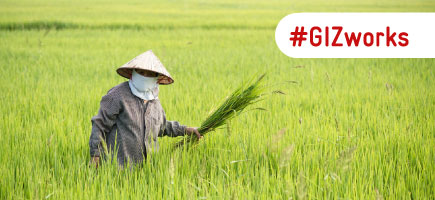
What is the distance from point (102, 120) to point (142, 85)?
0.26 metres

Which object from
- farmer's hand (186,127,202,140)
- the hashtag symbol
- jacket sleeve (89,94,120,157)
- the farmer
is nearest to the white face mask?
the farmer

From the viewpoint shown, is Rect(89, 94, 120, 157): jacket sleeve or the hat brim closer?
Rect(89, 94, 120, 157): jacket sleeve

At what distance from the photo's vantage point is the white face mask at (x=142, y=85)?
216cm

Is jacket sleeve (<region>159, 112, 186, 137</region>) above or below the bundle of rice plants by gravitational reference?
below

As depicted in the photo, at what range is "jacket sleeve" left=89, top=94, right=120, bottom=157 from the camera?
2102mm

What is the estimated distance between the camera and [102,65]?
19.3 ft

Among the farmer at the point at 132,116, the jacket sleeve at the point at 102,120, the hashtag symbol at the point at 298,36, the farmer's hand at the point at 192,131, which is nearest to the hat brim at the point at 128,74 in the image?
the farmer at the point at 132,116

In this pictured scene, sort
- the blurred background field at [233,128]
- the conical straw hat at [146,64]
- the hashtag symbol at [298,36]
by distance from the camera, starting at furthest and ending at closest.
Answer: the hashtag symbol at [298,36], the conical straw hat at [146,64], the blurred background field at [233,128]

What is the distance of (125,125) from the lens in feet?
7.09

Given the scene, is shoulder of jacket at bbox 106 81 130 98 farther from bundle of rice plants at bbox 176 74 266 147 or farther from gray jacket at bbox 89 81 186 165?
bundle of rice plants at bbox 176 74 266 147

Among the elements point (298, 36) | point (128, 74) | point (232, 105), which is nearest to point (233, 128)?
point (232, 105)

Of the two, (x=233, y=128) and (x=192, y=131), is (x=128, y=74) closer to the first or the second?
(x=192, y=131)

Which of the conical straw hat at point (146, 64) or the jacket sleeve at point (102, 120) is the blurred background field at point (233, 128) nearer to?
the jacket sleeve at point (102, 120)

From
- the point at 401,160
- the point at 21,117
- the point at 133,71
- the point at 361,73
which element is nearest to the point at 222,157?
the point at 133,71
